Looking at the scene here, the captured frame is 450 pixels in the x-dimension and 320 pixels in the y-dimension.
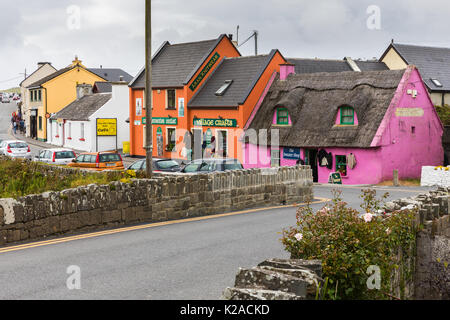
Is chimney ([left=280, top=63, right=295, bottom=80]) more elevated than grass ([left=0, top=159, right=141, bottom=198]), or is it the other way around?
chimney ([left=280, top=63, right=295, bottom=80])

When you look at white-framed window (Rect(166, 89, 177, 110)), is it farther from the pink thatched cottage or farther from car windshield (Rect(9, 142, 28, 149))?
car windshield (Rect(9, 142, 28, 149))

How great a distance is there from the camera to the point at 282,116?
40.4 meters

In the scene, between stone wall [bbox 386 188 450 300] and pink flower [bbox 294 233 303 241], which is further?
stone wall [bbox 386 188 450 300]

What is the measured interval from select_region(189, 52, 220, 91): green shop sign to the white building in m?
12.1

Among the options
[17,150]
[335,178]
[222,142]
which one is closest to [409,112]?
[335,178]

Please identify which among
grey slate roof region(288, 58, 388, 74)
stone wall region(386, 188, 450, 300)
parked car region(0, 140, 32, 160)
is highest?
grey slate roof region(288, 58, 388, 74)

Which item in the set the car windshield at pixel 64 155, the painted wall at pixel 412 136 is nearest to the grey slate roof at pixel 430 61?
the painted wall at pixel 412 136

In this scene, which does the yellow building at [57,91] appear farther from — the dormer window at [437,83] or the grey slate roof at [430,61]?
the dormer window at [437,83]

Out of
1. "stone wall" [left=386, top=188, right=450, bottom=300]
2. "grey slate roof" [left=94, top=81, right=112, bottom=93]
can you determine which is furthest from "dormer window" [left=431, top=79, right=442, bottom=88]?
"stone wall" [left=386, top=188, right=450, bottom=300]

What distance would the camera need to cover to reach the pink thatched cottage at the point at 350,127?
3597 centimetres

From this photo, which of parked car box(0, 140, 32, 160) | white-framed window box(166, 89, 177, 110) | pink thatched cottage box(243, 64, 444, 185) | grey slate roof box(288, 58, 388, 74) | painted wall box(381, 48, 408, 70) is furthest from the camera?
painted wall box(381, 48, 408, 70)

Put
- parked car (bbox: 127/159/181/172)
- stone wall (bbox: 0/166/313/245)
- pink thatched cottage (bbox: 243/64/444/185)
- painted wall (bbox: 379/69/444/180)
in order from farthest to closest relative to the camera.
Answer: painted wall (bbox: 379/69/444/180), pink thatched cottage (bbox: 243/64/444/185), parked car (bbox: 127/159/181/172), stone wall (bbox: 0/166/313/245)

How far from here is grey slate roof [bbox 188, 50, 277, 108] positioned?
42.3 metres
